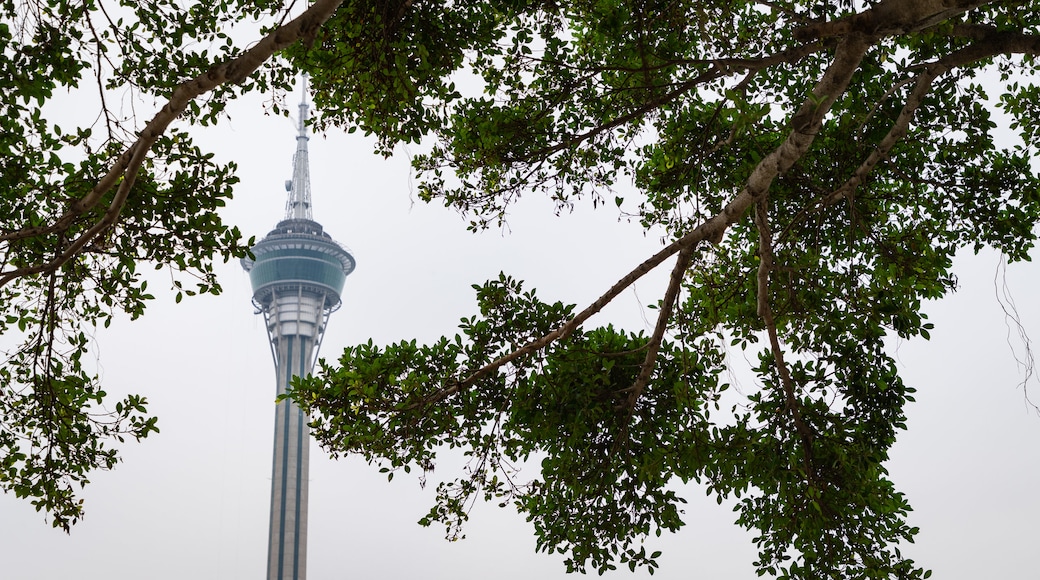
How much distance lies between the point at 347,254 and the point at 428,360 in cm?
8157

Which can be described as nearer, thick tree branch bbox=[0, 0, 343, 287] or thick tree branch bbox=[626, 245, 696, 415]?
thick tree branch bbox=[0, 0, 343, 287]

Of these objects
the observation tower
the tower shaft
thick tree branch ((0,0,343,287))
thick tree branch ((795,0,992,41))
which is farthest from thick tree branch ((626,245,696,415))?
the observation tower

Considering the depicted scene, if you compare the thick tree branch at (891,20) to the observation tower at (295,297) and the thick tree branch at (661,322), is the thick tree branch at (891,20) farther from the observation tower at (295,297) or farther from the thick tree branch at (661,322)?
the observation tower at (295,297)

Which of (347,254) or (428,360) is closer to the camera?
(428,360)

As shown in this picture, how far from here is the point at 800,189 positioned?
7883 millimetres

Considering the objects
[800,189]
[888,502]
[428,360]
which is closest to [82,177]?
[428,360]

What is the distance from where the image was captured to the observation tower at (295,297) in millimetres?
79000

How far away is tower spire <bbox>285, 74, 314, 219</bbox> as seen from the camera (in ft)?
284

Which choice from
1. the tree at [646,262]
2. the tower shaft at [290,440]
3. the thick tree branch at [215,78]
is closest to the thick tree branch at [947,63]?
the tree at [646,262]

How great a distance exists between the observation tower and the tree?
7228 cm

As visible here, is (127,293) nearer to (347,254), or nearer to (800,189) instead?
(800,189)

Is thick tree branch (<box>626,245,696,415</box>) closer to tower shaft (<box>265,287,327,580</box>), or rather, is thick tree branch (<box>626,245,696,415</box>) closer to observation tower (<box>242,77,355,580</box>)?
tower shaft (<box>265,287,327,580</box>)

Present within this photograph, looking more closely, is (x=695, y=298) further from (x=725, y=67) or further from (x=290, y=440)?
(x=290, y=440)

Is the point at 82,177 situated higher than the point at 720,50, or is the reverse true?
the point at 720,50
